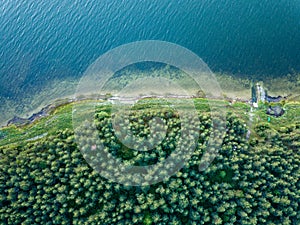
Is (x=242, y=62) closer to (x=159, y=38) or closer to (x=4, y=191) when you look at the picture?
(x=159, y=38)

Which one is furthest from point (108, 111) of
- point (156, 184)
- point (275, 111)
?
point (275, 111)

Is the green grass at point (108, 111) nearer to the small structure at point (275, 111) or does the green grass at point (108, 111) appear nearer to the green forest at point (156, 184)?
the small structure at point (275, 111)

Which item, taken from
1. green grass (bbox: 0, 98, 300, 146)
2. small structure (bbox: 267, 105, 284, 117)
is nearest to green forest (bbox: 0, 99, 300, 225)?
green grass (bbox: 0, 98, 300, 146)

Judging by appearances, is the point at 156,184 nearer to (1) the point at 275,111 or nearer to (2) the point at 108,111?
(2) the point at 108,111

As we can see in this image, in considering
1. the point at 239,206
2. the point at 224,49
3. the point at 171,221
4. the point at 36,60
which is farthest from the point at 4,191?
the point at 224,49

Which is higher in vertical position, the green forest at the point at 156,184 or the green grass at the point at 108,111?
the green grass at the point at 108,111

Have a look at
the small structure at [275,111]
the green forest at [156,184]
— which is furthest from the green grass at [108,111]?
the green forest at [156,184]
